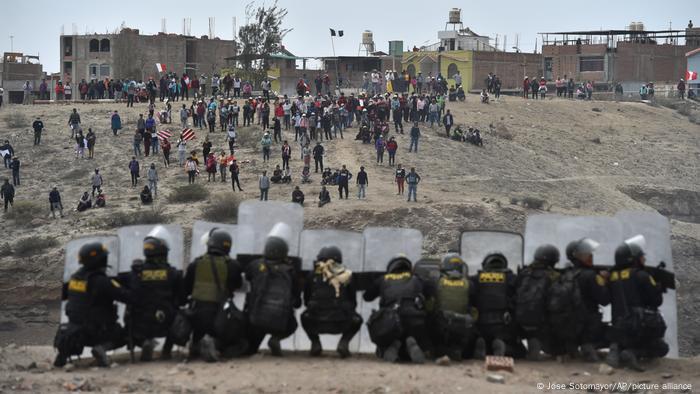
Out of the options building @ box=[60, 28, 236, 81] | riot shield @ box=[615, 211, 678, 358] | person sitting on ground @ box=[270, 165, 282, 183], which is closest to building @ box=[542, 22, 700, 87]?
building @ box=[60, 28, 236, 81]

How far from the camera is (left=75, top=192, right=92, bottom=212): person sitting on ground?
38500 mm

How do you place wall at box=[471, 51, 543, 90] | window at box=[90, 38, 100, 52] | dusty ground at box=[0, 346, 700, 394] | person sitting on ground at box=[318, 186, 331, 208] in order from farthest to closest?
window at box=[90, 38, 100, 52], wall at box=[471, 51, 543, 90], person sitting on ground at box=[318, 186, 331, 208], dusty ground at box=[0, 346, 700, 394]

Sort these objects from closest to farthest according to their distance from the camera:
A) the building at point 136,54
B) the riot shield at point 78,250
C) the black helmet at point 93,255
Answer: the black helmet at point 93,255
the riot shield at point 78,250
the building at point 136,54

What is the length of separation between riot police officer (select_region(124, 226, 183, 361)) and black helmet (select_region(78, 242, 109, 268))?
35cm

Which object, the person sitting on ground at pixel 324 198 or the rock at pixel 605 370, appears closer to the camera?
the rock at pixel 605 370

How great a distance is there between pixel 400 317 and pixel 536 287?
1.53 meters

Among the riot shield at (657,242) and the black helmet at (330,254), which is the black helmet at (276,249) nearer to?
the black helmet at (330,254)

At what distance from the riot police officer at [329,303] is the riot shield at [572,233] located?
2134 mm

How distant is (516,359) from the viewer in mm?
13578

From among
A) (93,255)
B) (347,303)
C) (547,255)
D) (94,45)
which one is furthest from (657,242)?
(94,45)

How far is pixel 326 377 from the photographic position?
1212 cm

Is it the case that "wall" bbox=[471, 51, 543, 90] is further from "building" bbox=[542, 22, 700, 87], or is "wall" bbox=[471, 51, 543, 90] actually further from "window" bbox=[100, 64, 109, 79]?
"window" bbox=[100, 64, 109, 79]

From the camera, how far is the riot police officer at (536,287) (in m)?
13.2

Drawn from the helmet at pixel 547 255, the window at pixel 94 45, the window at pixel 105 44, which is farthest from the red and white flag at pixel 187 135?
the window at pixel 94 45
